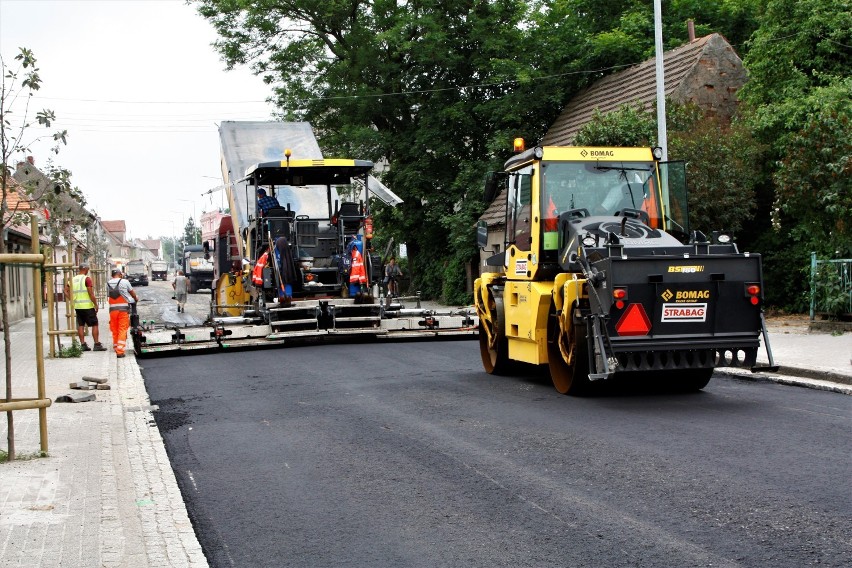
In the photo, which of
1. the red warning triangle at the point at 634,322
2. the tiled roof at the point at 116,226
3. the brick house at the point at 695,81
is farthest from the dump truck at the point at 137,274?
the tiled roof at the point at 116,226

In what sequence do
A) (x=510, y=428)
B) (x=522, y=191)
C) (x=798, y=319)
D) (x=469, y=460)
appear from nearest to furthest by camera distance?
(x=469, y=460), (x=510, y=428), (x=522, y=191), (x=798, y=319)

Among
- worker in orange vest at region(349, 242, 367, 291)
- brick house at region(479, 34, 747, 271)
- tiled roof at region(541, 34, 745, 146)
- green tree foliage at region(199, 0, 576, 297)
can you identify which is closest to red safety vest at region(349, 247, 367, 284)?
worker in orange vest at region(349, 242, 367, 291)

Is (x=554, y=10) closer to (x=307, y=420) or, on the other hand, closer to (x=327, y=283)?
(x=327, y=283)

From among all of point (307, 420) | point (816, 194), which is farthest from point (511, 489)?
point (816, 194)

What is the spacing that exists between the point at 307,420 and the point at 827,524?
5.49 meters

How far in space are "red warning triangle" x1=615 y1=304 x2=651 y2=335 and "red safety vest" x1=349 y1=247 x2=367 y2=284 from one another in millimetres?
9836

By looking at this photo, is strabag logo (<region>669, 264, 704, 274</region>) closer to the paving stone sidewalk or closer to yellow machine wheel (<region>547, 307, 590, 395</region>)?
yellow machine wheel (<region>547, 307, 590, 395</region>)

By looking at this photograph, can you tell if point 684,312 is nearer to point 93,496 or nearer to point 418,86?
point 93,496

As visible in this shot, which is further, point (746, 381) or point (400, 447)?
point (746, 381)

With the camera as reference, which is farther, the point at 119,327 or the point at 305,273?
the point at 305,273

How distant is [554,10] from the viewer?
34406mm

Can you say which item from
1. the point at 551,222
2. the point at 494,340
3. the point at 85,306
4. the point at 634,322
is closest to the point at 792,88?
the point at 494,340

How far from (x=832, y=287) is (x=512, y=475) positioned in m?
12.9

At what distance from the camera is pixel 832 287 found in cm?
1830
